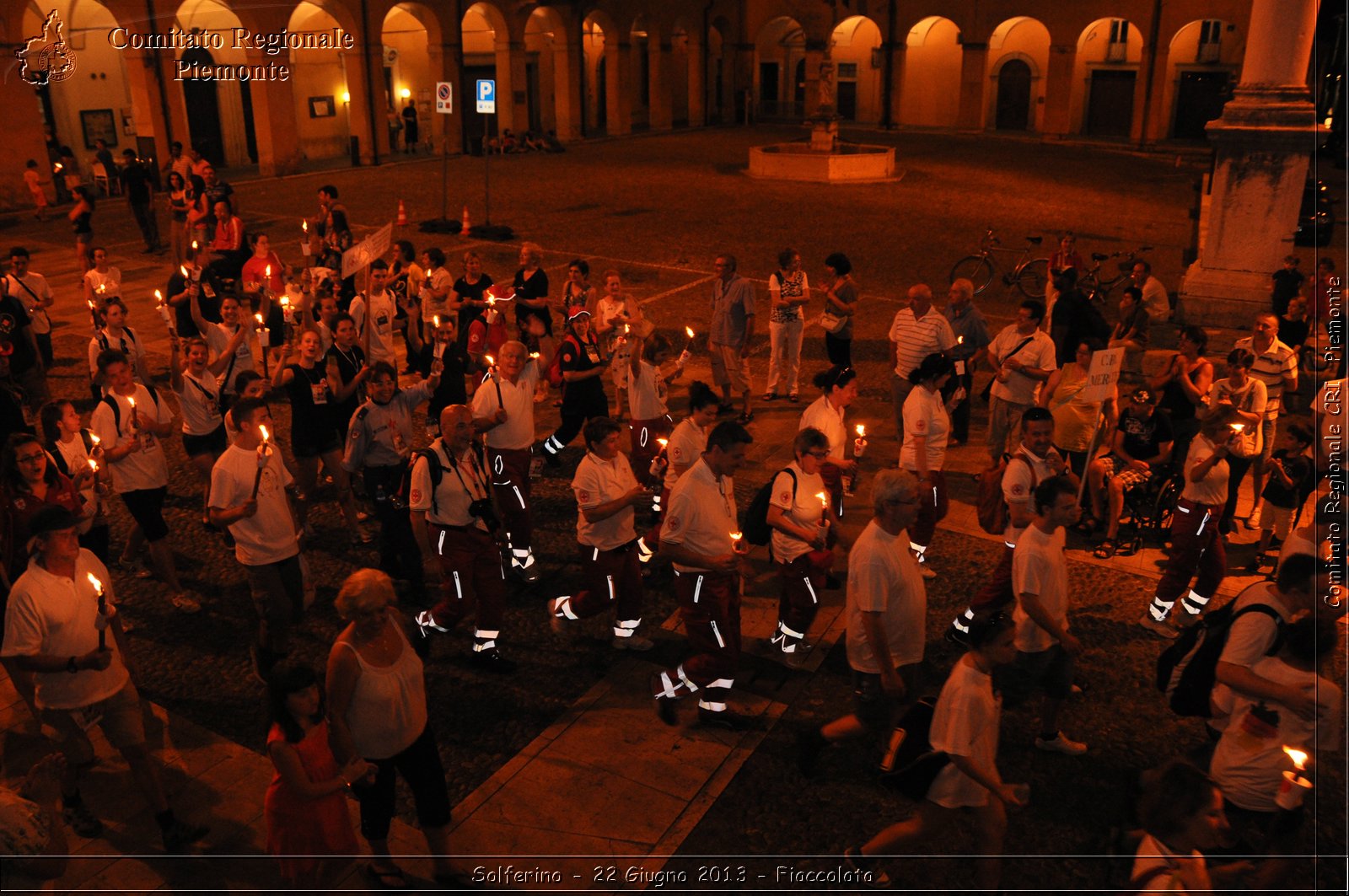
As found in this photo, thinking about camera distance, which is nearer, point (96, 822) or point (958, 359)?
point (96, 822)

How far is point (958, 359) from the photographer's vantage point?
9930 mm

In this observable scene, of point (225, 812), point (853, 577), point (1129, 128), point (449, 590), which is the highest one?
point (1129, 128)

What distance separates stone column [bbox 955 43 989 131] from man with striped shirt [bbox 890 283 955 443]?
122ft

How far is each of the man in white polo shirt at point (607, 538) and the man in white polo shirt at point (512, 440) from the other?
891 mm

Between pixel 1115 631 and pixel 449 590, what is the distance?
473 cm

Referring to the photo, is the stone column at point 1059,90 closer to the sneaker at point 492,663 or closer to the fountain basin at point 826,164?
the fountain basin at point 826,164

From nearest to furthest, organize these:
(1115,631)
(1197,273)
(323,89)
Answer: (1115,631)
(1197,273)
(323,89)

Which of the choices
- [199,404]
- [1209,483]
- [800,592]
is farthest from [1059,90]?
[199,404]

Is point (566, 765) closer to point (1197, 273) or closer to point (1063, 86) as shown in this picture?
point (1197, 273)

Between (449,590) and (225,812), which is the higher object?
(449,590)

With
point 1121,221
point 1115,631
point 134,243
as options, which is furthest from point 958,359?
point 134,243

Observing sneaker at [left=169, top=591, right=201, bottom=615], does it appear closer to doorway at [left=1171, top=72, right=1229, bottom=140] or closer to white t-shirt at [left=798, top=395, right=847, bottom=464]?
white t-shirt at [left=798, top=395, right=847, bottom=464]

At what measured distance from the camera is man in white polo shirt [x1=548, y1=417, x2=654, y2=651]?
6.59 meters

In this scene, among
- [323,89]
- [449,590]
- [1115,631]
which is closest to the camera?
[449,590]
